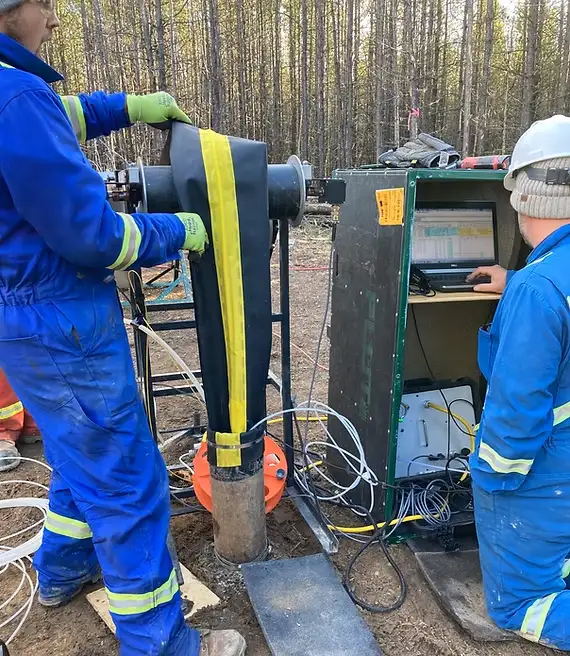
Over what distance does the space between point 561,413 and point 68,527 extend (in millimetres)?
1815

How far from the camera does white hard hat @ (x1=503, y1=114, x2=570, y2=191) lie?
1.75 m

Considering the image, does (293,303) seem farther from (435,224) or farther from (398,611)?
(398,611)

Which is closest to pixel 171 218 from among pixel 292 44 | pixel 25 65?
pixel 25 65

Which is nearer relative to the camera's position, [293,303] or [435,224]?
[435,224]

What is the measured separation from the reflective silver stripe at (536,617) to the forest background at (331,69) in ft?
35.0

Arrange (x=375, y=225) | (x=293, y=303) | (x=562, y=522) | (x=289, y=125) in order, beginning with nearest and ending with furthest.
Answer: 1. (x=562, y=522)
2. (x=375, y=225)
3. (x=293, y=303)
4. (x=289, y=125)

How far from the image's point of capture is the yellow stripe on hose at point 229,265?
1795 mm

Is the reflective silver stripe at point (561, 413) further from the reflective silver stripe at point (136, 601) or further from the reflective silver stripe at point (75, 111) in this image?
the reflective silver stripe at point (75, 111)

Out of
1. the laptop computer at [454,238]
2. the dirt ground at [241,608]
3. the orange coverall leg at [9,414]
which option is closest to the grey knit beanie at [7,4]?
the laptop computer at [454,238]

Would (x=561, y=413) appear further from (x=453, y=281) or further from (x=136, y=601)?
(x=136, y=601)

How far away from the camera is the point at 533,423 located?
172 centimetres

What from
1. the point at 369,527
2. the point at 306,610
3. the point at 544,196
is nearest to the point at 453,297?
the point at 544,196

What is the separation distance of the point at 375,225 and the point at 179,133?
92 cm

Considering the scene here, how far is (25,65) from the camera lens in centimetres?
151
